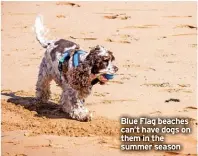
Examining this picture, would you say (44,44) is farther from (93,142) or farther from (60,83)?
(93,142)

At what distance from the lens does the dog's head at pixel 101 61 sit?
7.02 m

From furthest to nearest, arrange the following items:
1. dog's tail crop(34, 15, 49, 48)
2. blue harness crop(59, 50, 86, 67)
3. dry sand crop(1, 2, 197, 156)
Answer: dog's tail crop(34, 15, 49, 48) < blue harness crop(59, 50, 86, 67) < dry sand crop(1, 2, 197, 156)

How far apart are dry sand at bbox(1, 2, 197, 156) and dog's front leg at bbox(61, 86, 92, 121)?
11 cm

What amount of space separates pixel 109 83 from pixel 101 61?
2.21 m

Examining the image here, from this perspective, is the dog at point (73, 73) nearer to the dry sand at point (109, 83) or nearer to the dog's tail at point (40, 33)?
the dry sand at point (109, 83)

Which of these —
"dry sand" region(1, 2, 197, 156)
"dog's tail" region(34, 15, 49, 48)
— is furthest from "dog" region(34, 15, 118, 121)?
"dog's tail" region(34, 15, 49, 48)

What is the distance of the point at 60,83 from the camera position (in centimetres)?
782

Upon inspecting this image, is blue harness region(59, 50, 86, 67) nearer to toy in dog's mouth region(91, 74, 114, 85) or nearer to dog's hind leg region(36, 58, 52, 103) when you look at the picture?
toy in dog's mouth region(91, 74, 114, 85)

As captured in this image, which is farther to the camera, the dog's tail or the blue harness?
the dog's tail

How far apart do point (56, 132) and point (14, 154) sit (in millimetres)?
725

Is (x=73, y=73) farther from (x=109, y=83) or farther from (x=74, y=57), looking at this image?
(x=109, y=83)

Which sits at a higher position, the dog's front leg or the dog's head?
the dog's head

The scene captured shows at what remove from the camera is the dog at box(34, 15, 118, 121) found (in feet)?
23.2

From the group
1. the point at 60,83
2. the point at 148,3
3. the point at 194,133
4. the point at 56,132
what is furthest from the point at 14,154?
the point at 148,3
